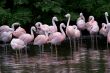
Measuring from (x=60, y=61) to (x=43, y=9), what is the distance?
24.3 feet

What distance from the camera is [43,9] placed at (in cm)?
2214

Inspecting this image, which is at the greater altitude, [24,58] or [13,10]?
[13,10]

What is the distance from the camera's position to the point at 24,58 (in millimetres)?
16125

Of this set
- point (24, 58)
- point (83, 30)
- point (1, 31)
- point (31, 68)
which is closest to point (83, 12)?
point (83, 30)

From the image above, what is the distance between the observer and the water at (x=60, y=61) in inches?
527

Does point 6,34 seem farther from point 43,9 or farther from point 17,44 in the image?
point 43,9

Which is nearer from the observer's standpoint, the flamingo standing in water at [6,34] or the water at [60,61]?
the water at [60,61]

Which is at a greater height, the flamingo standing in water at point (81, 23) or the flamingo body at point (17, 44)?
the flamingo standing in water at point (81, 23)

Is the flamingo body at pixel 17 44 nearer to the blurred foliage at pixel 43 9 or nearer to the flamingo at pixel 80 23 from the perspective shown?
the blurred foliage at pixel 43 9

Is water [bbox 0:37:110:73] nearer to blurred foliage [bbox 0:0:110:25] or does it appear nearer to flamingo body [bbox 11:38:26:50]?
flamingo body [bbox 11:38:26:50]

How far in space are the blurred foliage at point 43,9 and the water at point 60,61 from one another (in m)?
2.86

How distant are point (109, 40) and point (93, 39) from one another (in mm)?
2634

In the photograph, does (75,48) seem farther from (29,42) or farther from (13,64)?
(13,64)

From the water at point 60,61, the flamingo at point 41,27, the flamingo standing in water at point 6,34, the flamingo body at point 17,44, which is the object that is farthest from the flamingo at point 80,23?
the flamingo body at point 17,44
